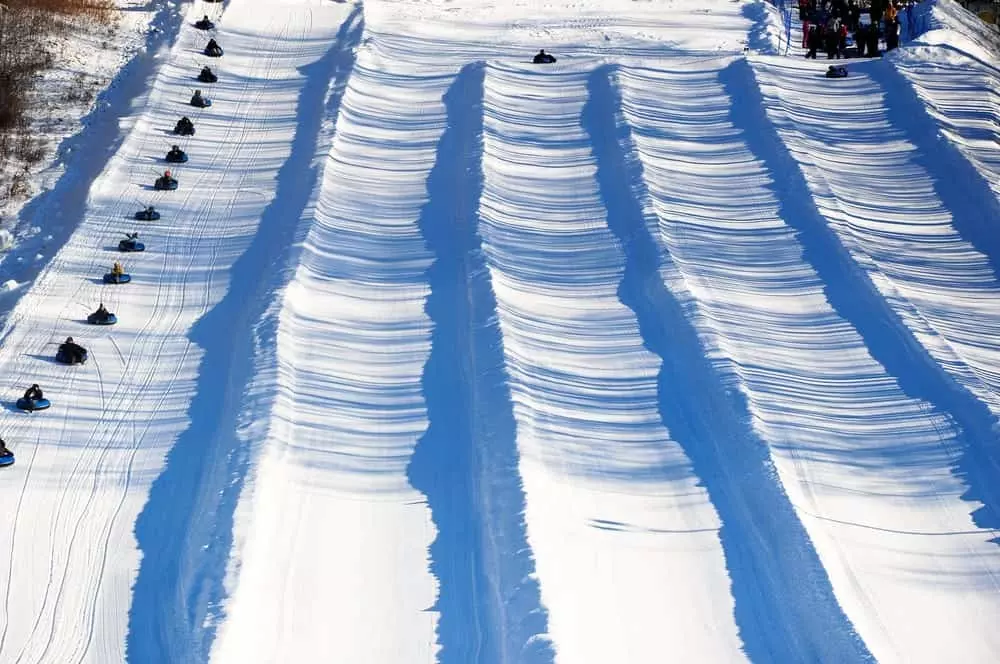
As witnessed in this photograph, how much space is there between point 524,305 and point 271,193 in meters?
5.44

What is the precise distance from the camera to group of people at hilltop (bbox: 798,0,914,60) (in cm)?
2814

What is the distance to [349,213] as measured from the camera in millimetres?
19203

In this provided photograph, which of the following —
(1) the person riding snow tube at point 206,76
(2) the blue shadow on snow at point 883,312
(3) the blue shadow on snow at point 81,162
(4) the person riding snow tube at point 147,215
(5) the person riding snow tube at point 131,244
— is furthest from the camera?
(1) the person riding snow tube at point 206,76

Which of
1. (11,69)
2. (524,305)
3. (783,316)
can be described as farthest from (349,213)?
(11,69)

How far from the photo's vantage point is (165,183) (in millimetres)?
19797

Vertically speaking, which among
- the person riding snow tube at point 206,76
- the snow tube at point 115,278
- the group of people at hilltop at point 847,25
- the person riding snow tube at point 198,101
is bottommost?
the snow tube at point 115,278

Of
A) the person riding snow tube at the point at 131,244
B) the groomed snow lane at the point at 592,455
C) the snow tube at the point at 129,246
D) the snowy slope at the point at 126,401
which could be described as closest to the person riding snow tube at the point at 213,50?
the snowy slope at the point at 126,401

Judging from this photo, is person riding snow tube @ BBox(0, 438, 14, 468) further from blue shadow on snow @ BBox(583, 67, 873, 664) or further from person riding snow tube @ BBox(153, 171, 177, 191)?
person riding snow tube @ BBox(153, 171, 177, 191)

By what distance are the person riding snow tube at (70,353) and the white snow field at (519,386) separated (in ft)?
0.58

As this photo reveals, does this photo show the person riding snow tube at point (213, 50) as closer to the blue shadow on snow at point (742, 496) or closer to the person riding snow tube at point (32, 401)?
the blue shadow on snow at point (742, 496)

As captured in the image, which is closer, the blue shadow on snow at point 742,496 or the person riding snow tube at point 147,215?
the blue shadow on snow at point 742,496

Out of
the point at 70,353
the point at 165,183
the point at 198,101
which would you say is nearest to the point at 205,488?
the point at 70,353

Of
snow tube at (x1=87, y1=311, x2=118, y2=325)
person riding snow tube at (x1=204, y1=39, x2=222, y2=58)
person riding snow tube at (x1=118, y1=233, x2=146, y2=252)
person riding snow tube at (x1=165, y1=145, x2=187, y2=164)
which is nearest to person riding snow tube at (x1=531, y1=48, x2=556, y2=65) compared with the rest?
person riding snow tube at (x1=204, y1=39, x2=222, y2=58)

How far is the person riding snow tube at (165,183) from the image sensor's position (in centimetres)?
1977
